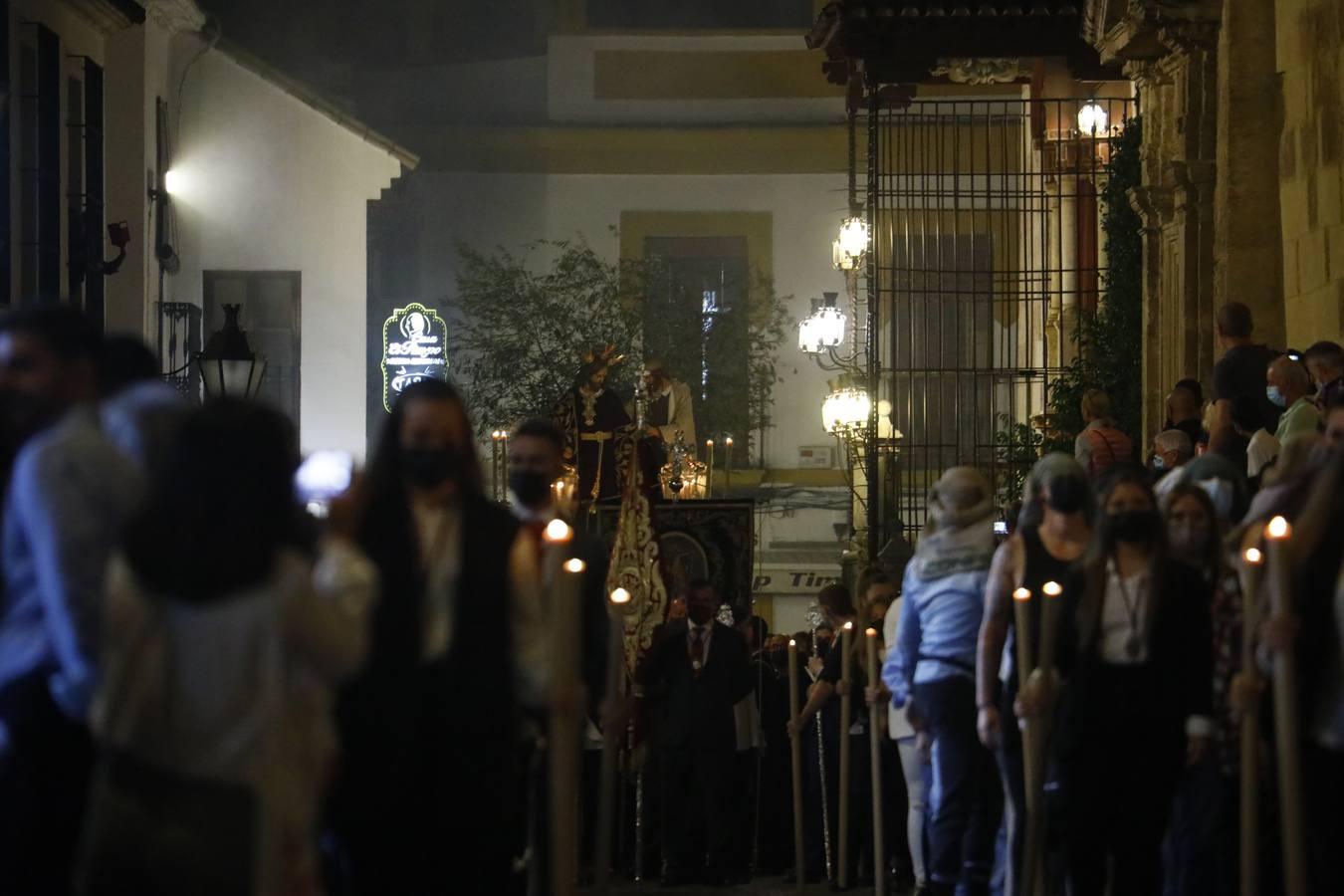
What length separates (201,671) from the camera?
491cm

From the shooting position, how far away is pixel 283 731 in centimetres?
503

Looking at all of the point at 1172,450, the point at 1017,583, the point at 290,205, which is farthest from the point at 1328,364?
the point at 290,205

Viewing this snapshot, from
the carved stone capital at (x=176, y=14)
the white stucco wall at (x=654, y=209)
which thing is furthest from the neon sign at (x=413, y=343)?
the carved stone capital at (x=176, y=14)

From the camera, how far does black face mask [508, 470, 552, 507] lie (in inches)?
307

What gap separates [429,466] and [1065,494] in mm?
3147

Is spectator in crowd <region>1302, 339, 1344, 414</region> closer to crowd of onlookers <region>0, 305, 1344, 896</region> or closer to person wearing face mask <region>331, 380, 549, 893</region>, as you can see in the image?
crowd of onlookers <region>0, 305, 1344, 896</region>

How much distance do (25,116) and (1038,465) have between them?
16.0 m

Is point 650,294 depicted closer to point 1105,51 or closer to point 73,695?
point 1105,51

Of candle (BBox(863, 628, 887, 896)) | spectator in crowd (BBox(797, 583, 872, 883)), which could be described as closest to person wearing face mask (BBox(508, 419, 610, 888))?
candle (BBox(863, 628, 887, 896))

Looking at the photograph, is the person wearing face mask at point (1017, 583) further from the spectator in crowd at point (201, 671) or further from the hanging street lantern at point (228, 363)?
the hanging street lantern at point (228, 363)

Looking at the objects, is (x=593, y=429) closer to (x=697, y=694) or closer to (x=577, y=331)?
(x=697, y=694)

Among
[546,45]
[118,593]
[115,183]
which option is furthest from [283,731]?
[546,45]

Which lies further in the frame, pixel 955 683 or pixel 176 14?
pixel 176 14

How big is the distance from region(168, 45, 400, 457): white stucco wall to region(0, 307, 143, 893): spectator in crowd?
2862cm
